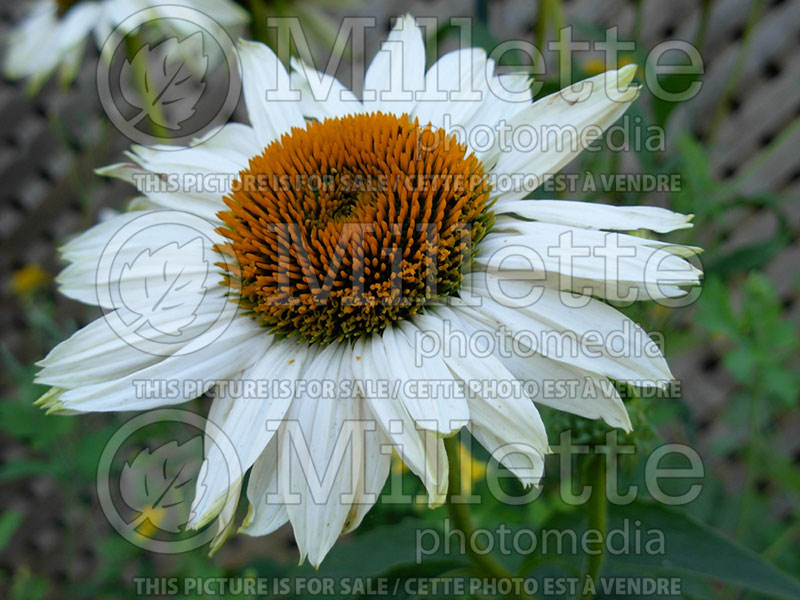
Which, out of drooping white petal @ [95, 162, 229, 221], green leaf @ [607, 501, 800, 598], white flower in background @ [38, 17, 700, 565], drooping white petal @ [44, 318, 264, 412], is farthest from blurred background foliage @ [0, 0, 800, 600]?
drooping white petal @ [95, 162, 229, 221]

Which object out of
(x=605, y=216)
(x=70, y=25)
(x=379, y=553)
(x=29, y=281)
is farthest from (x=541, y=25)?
(x=29, y=281)

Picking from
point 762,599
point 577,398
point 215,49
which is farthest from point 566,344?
point 215,49

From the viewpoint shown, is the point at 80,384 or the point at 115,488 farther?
the point at 115,488

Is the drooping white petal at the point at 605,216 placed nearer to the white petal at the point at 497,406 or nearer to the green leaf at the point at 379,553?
the white petal at the point at 497,406

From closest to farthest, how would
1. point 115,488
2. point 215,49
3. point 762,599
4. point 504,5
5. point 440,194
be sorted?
point 440,194 → point 762,599 → point 215,49 → point 504,5 → point 115,488

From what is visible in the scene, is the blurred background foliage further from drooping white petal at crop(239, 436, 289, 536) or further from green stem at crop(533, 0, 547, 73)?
drooping white petal at crop(239, 436, 289, 536)

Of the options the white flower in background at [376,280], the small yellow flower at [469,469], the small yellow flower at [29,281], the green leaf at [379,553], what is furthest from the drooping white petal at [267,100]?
the small yellow flower at [29,281]

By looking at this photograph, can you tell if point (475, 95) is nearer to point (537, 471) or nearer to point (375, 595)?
point (537, 471)
